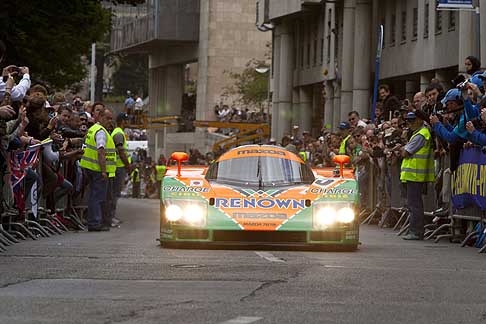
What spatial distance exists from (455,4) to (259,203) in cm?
1194

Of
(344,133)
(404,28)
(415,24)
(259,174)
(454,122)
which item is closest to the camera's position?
(259,174)

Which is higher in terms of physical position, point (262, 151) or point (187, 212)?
point (262, 151)

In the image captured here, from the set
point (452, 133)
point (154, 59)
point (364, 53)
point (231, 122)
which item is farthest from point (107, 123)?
point (154, 59)

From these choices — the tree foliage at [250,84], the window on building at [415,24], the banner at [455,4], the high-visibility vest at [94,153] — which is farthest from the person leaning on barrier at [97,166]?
the tree foliage at [250,84]

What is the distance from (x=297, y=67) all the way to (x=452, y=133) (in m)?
57.3

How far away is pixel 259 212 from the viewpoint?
1683 centimetres

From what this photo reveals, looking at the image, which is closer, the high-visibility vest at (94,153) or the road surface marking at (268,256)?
the road surface marking at (268,256)

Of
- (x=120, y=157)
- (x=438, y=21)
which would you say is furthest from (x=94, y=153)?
(x=438, y=21)

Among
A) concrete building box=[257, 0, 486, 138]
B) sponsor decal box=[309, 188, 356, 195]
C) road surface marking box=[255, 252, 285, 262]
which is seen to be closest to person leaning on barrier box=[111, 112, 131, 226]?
sponsor decal box=[309, 188, 356, 195]

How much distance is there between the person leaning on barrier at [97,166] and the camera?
23.0 m

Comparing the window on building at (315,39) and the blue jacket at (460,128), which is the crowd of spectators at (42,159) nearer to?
the blue jacket at (460,128)

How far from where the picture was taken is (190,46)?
101562mm

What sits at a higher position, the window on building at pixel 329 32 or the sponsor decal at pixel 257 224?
the window on building at pixel 329 32

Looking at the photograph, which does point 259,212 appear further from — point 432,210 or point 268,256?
point 432,210
